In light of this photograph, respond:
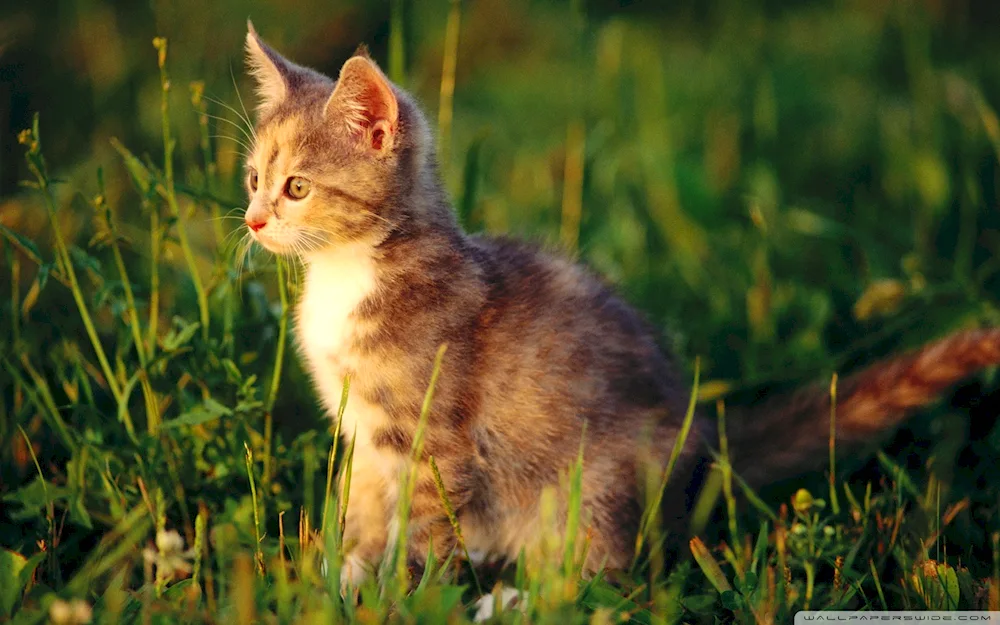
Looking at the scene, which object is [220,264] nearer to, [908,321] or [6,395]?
[6,395]

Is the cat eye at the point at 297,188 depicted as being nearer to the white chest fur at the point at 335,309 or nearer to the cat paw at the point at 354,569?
the white chest fur at the point at 335,309

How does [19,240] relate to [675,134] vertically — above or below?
below

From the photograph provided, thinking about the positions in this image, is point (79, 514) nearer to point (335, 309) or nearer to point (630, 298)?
point (335, 309)

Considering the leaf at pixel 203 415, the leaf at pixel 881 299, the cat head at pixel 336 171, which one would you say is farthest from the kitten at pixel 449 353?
the leaf at pixel 881 299

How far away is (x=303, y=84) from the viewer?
238 cm

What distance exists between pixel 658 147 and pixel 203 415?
256 cm

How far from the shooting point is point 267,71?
2.43m

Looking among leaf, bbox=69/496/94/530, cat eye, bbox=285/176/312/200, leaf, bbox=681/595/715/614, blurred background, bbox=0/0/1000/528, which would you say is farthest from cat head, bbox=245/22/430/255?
leaf, bbox=681/595/715/614

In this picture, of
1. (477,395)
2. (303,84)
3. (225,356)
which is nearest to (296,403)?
(225,356)

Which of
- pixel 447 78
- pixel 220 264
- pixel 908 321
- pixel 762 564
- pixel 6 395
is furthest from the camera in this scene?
pixel 908 321

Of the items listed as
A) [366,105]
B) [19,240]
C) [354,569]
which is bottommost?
[354,569]

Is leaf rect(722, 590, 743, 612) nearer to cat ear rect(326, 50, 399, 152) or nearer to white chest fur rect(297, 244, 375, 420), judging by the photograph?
white chest fur rect(297, 244, 375, 420)

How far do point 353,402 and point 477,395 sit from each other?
0.94ft

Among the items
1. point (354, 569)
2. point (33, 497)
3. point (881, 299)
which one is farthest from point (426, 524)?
point (881, 299)
